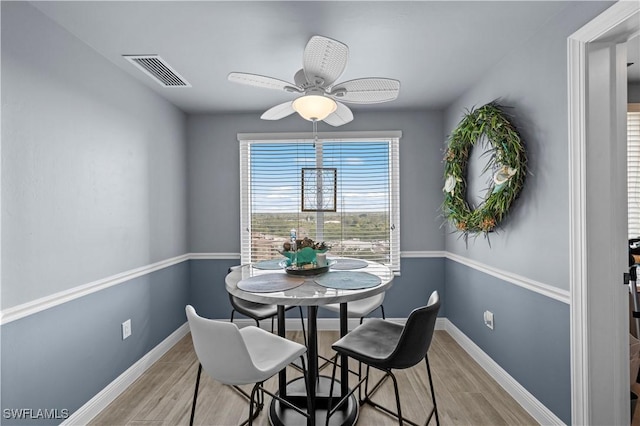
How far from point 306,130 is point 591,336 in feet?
9.41

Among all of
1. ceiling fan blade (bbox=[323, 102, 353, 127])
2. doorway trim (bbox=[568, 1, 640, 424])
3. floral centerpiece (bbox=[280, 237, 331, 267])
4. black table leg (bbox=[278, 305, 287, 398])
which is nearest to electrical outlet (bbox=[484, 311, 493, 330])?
doorway trim (bbox=[568, 1, 640, 424])

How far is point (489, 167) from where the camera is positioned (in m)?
2.40

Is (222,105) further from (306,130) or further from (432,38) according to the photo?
(432,38)

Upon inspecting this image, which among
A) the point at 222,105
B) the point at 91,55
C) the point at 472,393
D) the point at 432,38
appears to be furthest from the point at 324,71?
the point at 472,393

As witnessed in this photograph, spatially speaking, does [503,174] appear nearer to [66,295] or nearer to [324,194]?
[324,194]


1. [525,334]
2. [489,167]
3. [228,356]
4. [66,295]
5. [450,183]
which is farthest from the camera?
[450,183]

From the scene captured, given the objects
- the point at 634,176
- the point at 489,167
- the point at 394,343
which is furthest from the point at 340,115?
the point at 634,176

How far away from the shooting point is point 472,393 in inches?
90.6

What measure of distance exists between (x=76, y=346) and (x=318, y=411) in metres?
1.53

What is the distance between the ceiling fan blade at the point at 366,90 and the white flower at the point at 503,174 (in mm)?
889

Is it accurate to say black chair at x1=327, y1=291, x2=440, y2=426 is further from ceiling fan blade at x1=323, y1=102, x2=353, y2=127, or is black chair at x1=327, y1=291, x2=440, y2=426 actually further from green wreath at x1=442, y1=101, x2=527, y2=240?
ceiling fan blade at x1=323, y1=102, x2=353, y2=127

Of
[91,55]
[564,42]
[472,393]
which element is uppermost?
[91,55]

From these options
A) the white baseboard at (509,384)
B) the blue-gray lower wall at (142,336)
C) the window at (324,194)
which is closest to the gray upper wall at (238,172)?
the window at (324,194)

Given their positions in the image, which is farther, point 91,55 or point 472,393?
point 472,393
